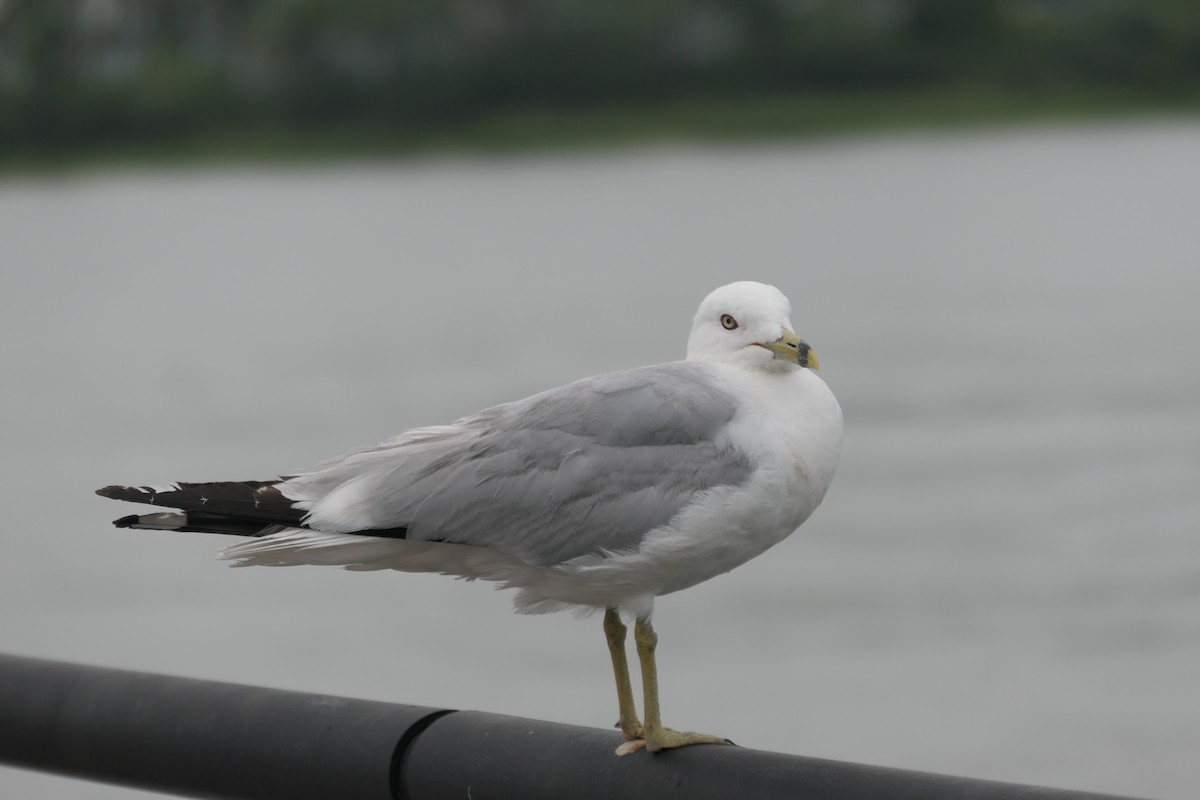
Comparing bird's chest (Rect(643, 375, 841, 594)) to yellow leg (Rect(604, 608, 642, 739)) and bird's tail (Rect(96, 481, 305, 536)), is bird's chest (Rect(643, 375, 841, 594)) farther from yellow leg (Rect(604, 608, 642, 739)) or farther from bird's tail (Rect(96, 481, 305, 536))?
bird's tail (Rect(96, 481, 305, 536))

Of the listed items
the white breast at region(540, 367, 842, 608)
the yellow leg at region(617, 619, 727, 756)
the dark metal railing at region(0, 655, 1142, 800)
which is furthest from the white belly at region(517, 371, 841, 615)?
the dark metal railing at region(0, 655, 1142, 800)

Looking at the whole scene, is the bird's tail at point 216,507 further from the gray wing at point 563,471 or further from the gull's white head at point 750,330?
the gull's white head at point 750,330

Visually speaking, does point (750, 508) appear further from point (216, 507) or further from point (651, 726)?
point (216, 507)

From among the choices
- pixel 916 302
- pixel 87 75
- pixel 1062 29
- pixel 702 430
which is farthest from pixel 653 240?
pixel 702 430

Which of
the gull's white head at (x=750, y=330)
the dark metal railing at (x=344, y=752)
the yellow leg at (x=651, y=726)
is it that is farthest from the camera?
the gull's white head at (x=750, y=330)

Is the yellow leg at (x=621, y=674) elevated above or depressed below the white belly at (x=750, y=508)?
below

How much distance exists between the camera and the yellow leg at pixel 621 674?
2148 millimetres

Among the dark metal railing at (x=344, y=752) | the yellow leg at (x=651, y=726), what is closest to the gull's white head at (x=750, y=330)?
the yellow leg at (x=651, y=726)

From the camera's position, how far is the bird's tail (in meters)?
1.84

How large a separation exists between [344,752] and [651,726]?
0.38m

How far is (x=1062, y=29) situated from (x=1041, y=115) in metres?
1.87

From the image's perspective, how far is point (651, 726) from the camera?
6.58 ft

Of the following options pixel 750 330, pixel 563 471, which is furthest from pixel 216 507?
pixel 750 330

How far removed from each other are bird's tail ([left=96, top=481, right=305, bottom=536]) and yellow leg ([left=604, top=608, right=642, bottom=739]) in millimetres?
515
